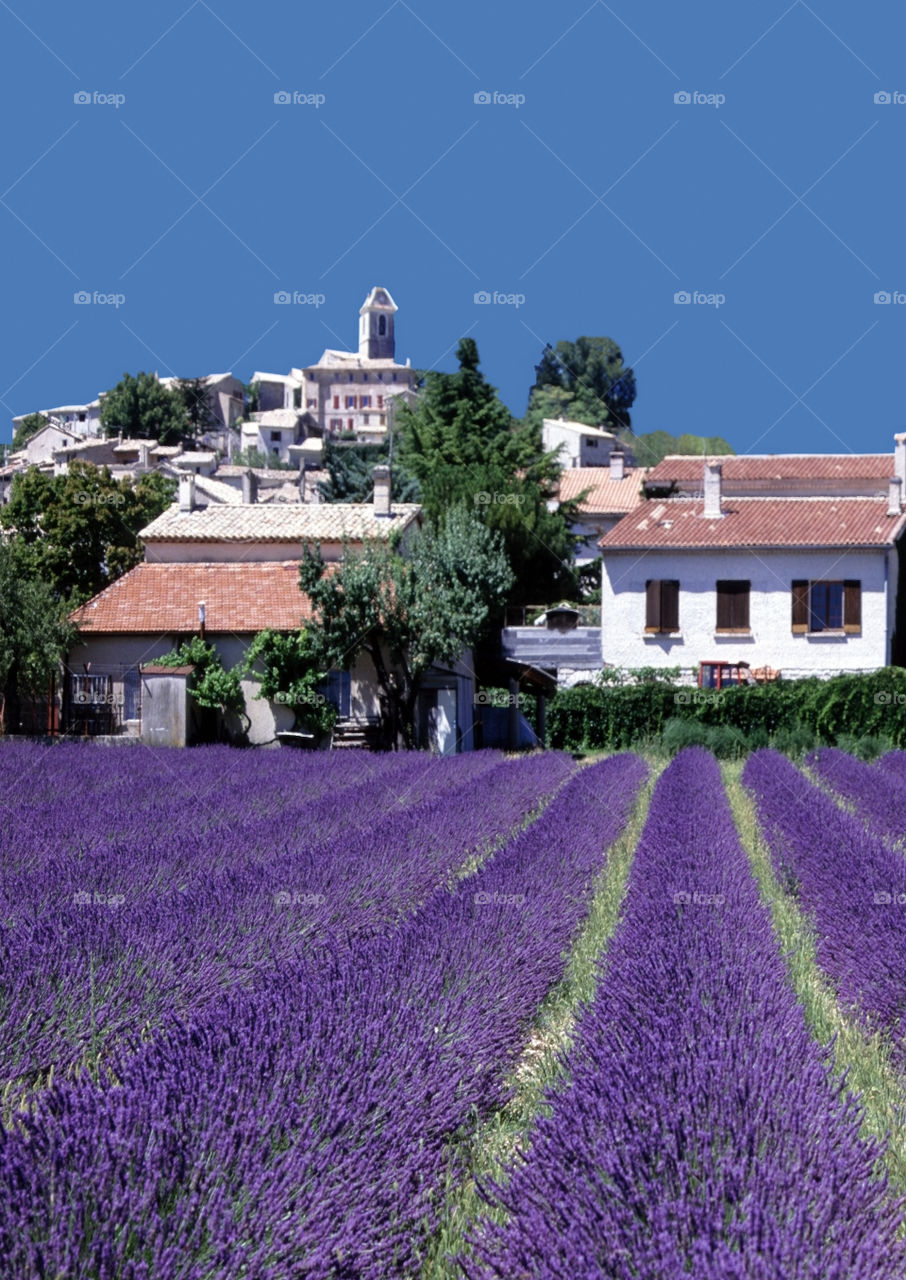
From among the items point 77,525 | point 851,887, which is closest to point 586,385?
point 77,525

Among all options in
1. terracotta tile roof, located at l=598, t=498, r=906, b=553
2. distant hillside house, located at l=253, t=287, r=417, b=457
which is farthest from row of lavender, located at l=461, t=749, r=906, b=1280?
distant hillside house, located at l=253, t=287, r=417, b=457

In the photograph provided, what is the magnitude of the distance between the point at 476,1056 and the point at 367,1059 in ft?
2.52

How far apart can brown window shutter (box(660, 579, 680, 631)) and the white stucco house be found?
2 cm

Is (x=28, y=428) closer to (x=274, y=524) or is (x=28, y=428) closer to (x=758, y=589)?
(x=274, y=524)

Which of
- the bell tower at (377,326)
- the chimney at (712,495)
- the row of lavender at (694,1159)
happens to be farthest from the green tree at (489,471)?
the bell tower at (377,326)

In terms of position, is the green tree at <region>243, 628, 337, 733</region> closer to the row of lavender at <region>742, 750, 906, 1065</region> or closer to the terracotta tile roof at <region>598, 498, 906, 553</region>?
the terracotta tile roof at <region>598, 498, 906, 553</region>

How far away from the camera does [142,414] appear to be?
99.4 metres

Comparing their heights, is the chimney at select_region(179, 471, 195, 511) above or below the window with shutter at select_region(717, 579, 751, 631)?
above

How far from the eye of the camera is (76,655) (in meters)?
27.3

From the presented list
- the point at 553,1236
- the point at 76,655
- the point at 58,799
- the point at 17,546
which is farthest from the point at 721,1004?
the point at 17,546

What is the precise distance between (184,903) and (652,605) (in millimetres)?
26412

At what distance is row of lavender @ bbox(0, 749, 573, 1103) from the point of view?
544 centimetres

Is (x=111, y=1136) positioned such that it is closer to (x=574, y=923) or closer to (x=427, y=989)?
(x=427, y=989)

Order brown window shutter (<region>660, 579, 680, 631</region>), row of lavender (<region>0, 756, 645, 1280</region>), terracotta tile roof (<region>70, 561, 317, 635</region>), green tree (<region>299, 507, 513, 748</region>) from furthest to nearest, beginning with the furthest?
brown window shutter (<region>660, 579, 680, 631</region>) < terracotta tile roof (<region>70, 561, 317, 635</region>) < green tree (<region>299, 507, 513, 748</region>) < row of lavender (<region>0, 756, 645, 1280</region>)
